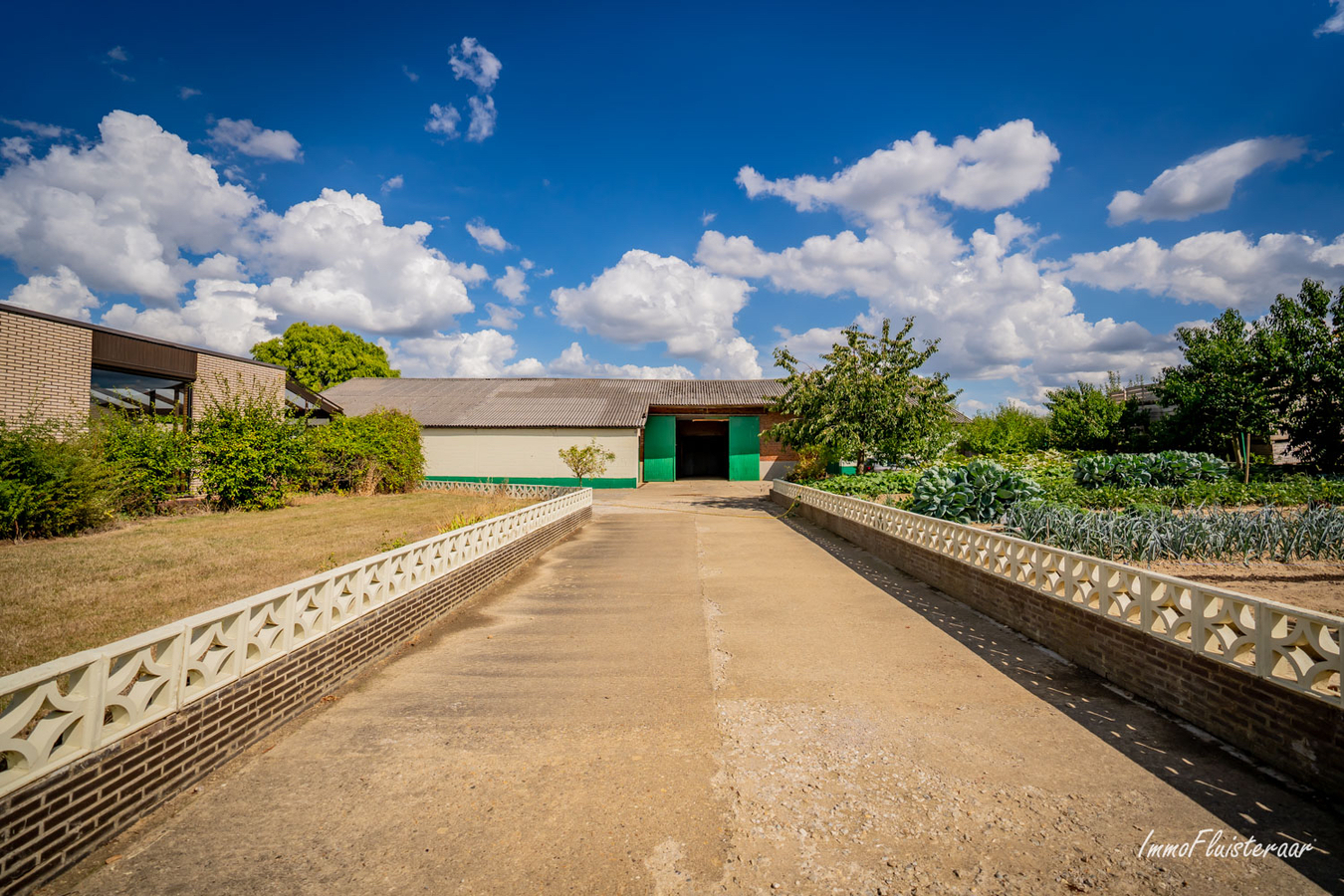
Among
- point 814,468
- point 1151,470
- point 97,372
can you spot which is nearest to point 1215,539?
point 1151,470

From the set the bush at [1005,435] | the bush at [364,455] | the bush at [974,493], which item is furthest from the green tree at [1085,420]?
the bush at [364,455]

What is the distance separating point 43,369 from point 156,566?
9.11m

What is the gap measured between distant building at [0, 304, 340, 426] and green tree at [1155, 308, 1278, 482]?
2977cm

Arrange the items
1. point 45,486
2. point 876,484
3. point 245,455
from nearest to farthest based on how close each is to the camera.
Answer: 1. point 45,486
2. point 245,455
3. point 876,484

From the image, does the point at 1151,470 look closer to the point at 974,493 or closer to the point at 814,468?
the point at 974,493

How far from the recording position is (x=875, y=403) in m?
17.4

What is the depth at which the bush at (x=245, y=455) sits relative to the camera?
14.9 meters

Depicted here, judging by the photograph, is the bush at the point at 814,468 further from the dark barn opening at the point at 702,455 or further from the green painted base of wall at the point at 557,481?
the dark barn opening at the point at 702,455

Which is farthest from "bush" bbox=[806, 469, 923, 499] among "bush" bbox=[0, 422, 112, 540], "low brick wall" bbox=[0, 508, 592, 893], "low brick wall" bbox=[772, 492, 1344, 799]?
"bush" bbox=[0, 422, 112, 540]

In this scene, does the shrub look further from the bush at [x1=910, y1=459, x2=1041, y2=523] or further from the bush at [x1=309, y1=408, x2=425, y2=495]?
the bush at [x1=309, y1=408, x2=425, y2=495]

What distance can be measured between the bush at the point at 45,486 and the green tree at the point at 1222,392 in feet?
91.2

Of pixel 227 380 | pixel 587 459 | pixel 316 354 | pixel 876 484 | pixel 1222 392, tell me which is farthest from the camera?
pixel 316 354

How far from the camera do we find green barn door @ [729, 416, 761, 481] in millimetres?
32094

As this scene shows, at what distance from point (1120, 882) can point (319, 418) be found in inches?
1184
